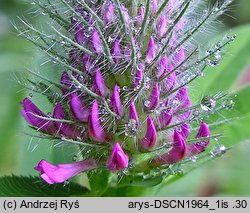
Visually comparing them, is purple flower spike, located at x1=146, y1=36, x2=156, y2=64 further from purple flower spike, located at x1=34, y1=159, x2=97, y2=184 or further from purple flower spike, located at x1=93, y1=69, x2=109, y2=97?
purple flower spike, located at x1=34, y1=159, x2=97, y2=184

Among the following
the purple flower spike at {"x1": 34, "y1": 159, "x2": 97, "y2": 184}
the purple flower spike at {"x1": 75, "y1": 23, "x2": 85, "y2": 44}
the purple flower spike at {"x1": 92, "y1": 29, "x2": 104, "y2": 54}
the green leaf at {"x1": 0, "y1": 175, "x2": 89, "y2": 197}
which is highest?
the purple flower spike at {"x1": 75, "y1": 23, "x2": 85, "y2": 44}

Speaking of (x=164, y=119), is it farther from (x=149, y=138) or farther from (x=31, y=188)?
(x=31, y=188)

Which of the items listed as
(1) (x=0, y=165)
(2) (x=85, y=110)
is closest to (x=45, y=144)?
(2) (x=85, y=110)

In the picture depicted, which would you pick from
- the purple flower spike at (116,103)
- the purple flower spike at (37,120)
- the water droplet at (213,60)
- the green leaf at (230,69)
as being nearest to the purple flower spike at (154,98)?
the purple flower spike at (116,103)

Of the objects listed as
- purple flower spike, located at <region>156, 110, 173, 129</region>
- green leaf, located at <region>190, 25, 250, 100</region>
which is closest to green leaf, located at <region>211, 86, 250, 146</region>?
green leaf, located at <region>190, 25, 250, 100</region>

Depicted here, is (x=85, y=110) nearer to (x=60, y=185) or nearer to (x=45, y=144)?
(x=60, y=185)

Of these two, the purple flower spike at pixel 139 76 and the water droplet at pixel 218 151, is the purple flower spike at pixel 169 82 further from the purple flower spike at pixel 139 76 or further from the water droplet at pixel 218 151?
the water droplet at pixel 218 151
